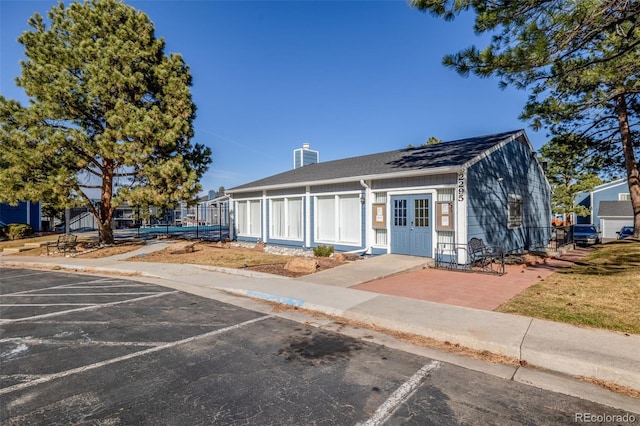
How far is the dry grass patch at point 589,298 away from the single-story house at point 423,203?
9.64 feet

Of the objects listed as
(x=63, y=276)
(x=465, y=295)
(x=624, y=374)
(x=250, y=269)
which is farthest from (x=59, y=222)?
(x=624, y=374)

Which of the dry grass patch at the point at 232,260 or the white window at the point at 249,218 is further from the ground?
the white window at the point at 249,218

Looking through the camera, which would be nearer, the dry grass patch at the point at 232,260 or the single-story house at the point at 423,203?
the dry grass patch at the point at 232,260

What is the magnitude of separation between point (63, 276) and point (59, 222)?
29.6 metres

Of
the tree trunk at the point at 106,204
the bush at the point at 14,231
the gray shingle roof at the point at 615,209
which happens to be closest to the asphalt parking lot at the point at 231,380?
the tree trunk at the point at 106,204

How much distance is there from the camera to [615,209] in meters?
33.1

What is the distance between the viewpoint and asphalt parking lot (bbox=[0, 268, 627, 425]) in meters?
3.10

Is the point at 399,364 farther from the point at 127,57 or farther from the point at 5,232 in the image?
the point at 5,232

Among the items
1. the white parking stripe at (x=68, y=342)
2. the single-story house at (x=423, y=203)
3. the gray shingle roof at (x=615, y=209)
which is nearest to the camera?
the white parking stripe at (x=68, y=342)

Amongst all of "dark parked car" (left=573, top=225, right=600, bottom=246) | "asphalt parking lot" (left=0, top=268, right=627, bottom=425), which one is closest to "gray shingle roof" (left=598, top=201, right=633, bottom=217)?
"dark parked car" (left=573, top=225, right=600, bottom=246)

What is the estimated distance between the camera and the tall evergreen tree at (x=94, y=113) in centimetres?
1476

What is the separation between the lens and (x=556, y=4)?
20.8 feet

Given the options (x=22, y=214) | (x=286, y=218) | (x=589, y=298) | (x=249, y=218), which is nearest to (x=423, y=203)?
(x=589, y=298)

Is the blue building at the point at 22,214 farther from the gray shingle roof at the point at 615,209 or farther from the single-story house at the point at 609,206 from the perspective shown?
the single-story house at the point at 609,206
